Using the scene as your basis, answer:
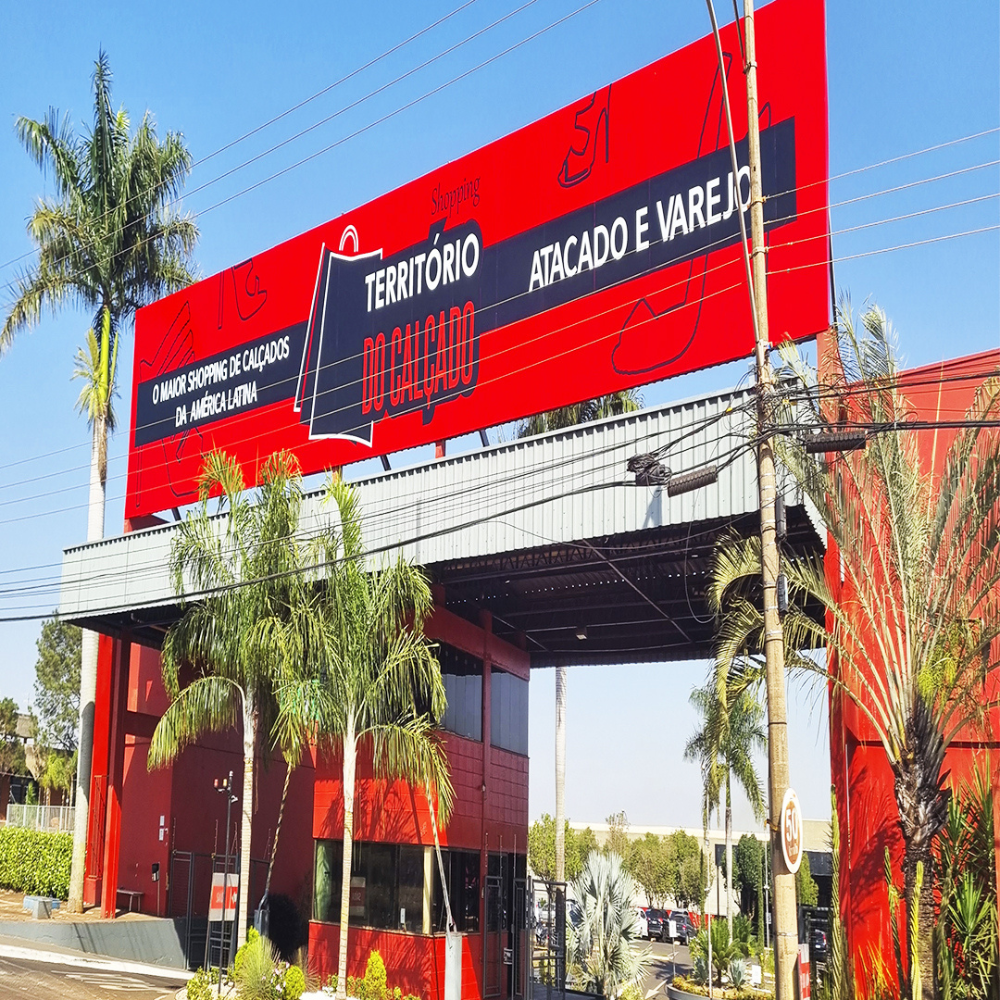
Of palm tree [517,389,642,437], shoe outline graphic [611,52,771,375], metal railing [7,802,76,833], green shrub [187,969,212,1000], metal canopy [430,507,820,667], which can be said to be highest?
palm tree [517,389,642,437]

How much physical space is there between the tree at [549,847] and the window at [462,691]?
5019cm

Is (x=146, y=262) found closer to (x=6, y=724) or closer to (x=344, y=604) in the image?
(x=344, y=604)

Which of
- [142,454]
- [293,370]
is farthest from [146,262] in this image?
[293,370]

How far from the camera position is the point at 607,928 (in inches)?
1121

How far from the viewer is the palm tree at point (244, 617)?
2312 centimetres

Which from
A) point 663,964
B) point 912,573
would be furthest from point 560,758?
point 912,573

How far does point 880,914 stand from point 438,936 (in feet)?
33.4

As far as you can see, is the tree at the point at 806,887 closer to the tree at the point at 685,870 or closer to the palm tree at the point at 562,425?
the palm tree at the point at 562,425

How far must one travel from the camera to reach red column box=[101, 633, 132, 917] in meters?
31.9

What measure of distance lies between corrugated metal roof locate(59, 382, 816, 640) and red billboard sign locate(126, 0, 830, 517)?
2.62 metres

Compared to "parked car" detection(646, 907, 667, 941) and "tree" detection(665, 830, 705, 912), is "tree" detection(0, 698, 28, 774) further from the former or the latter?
"tree" detection(665, 830, 705, 912)

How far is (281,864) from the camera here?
36.2 meters

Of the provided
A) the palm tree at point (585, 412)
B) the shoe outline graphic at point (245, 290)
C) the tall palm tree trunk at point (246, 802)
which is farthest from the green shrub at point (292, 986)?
the palm tree at point (585, 412)

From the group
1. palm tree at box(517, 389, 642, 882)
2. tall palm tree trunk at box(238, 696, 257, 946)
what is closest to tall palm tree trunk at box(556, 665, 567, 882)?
palm tree at box(517, 389, 642, 882)
